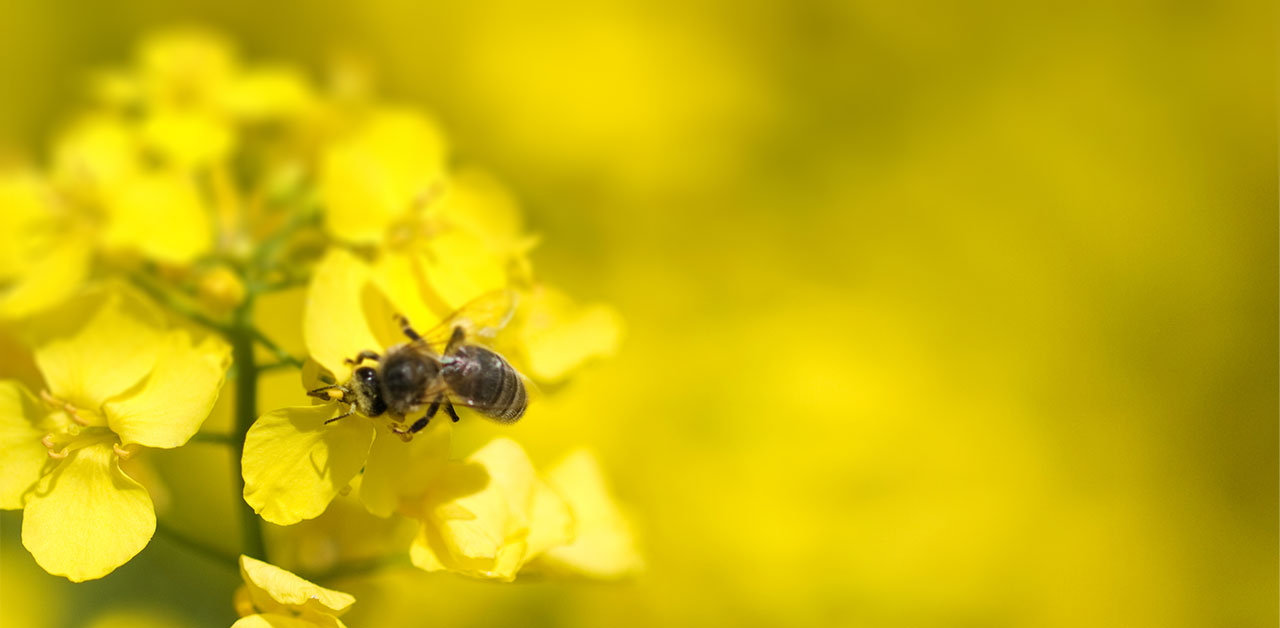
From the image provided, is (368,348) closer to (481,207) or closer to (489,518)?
(489,518)

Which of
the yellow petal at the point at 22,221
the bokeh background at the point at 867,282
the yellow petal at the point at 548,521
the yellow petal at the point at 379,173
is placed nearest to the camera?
the yellow petal at the point at 548,521

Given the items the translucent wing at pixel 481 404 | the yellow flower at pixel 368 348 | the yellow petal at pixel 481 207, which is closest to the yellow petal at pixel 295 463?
the yellow flower at pixel 368 348

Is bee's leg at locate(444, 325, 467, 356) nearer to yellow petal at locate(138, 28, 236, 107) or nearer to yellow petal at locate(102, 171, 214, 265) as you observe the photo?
yellow petal at locate(102, 171, 214, 265)

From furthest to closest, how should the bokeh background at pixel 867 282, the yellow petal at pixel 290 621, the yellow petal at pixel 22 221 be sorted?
the bokeh background at pixel 867 282 → the yellow petal at pixel 22 221 → the yellow petal at pixel 290 621

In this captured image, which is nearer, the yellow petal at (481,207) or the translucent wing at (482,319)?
the translucent wing at (482,319)

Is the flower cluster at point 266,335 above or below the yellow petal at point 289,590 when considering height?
above

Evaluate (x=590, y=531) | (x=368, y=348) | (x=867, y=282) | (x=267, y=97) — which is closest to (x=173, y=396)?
(x=368, y=348)

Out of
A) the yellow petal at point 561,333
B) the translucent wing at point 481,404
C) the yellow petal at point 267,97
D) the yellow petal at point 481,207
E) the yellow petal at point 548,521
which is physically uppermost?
the yellow petal at point 267,97

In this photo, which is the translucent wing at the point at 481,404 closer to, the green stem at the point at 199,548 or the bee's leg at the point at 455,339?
the bee's leg at the point at 455,339
